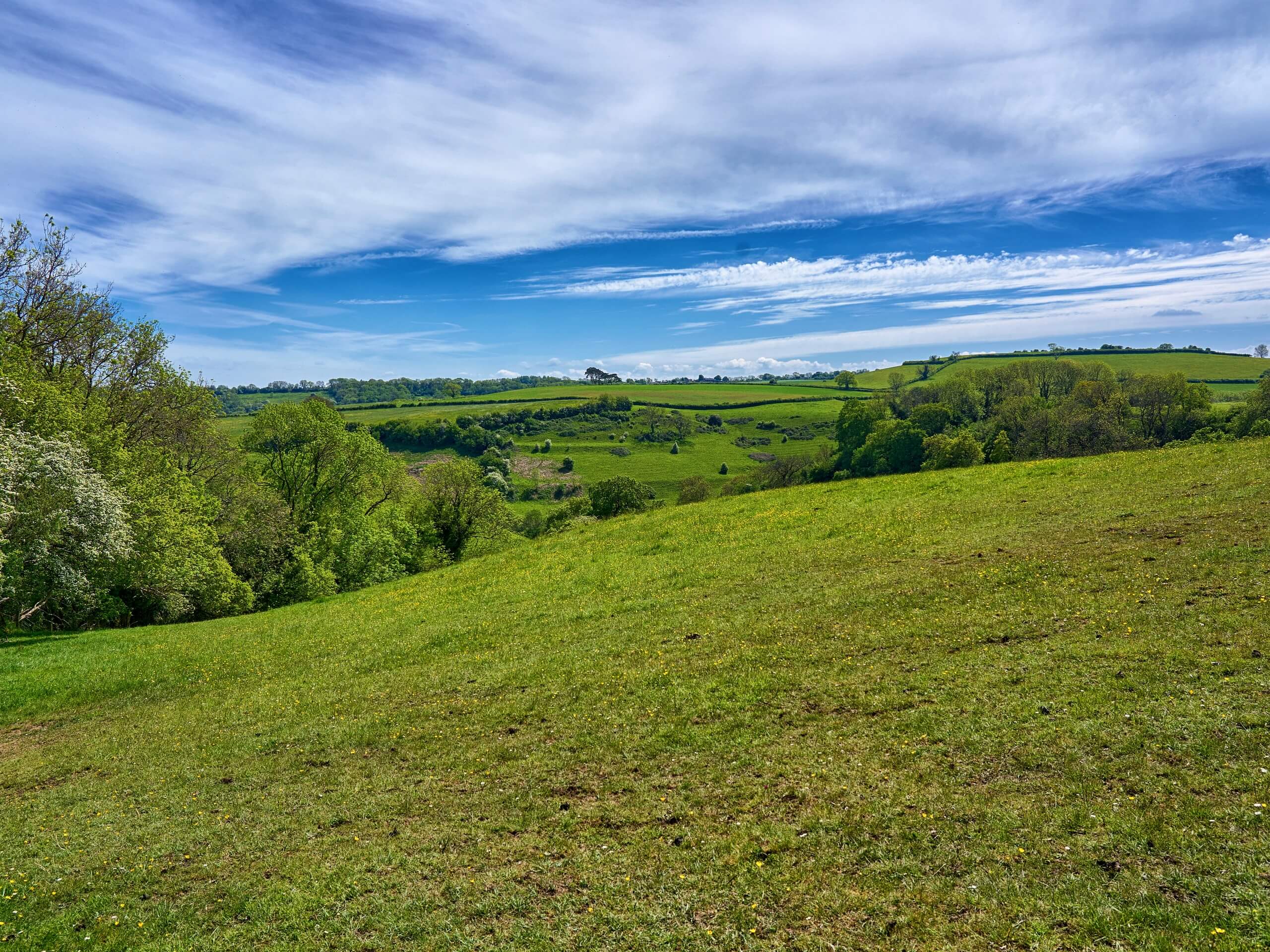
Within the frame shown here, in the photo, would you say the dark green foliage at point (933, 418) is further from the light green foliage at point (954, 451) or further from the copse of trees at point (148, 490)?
the copse of trees at point (148, 490)

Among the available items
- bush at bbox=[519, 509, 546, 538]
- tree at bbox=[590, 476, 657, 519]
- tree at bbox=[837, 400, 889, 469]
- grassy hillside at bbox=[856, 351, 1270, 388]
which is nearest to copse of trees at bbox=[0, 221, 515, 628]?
tree at bbox=[590, 476, 657, 519]

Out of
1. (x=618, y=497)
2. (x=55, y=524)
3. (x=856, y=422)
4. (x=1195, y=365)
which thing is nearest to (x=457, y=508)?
(x=618, y=497)

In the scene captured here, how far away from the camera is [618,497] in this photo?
74.8m

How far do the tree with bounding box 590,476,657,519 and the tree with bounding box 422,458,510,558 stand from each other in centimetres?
1459

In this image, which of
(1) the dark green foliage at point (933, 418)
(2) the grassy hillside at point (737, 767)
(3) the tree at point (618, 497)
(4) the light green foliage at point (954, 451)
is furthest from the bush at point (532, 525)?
(2) the grassy hillside at point (737, 767)

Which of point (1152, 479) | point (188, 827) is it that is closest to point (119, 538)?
point (188, 827)

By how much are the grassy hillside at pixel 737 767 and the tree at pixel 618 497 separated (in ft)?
160

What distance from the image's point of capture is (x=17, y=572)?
28.8m

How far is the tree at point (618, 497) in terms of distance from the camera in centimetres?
7412

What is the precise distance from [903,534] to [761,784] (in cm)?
1798

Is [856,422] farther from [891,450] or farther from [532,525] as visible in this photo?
[532,525]

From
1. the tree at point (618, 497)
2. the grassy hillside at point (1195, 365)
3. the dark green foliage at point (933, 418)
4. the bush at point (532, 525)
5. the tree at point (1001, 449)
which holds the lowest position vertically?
the bush at point (532, 525)

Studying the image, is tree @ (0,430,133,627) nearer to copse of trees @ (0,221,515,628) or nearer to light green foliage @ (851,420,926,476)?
copse of trees @ (0,221,515,628)

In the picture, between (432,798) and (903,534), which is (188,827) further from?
(903,534)
